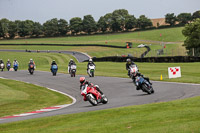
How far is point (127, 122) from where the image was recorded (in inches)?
364

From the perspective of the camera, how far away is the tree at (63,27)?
164 meters

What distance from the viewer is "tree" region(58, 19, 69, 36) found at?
164 meters

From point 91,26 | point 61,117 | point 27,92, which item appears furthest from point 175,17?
point 61,117

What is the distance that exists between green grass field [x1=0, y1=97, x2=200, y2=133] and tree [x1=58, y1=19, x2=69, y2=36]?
504 feet

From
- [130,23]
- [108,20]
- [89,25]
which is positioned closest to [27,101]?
[130,23]

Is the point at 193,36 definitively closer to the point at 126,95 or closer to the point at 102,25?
the point at 126,95

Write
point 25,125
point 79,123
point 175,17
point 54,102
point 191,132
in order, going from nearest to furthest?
point 191,132, point 79,123, point 25,125, point 54,102, point 175,17

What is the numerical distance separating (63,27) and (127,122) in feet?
520

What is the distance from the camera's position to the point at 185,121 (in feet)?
28.0

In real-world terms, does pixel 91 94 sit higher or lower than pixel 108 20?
lower

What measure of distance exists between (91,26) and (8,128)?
151m

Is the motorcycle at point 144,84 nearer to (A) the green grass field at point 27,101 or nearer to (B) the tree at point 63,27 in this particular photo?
(A) the green grass field at point 27,101

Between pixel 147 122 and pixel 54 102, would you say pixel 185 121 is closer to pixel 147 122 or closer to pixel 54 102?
pixel 147 122

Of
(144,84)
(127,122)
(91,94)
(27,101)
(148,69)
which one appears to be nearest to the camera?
(127,122)
